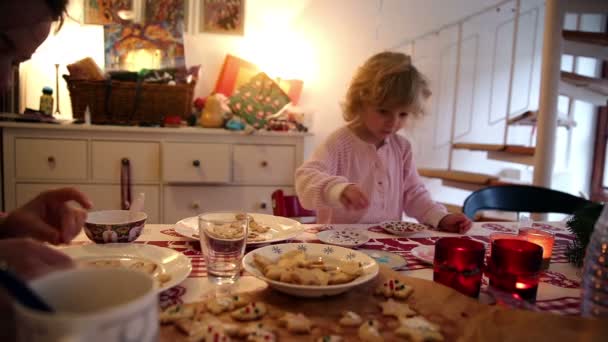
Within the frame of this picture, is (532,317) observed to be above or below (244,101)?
below

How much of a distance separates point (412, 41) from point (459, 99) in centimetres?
59

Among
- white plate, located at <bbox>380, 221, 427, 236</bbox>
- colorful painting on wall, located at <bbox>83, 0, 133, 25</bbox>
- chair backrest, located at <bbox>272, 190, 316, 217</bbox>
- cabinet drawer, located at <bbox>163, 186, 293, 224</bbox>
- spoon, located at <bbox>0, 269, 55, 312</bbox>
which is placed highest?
colorful painting on wall, located at <bbox>83, 0, 133, 25</bbox>

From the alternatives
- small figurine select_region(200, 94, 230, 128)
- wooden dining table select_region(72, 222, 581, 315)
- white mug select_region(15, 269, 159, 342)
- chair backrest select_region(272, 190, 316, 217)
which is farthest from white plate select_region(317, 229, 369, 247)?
small figurine select_region(200, 94, 230, 128)

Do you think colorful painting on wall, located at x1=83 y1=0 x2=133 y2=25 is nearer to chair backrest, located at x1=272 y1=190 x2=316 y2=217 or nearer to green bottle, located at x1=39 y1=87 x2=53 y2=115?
green bottle, located at x1=39 y1=87 x2=53 y2=115

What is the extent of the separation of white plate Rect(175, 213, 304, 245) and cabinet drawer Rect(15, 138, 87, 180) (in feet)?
4.26

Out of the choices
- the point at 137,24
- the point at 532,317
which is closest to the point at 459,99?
the point at 137,24

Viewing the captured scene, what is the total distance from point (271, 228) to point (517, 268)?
53 cm

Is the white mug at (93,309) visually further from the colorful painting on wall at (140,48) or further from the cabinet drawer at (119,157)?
the colorful painting on wall at (140,48)

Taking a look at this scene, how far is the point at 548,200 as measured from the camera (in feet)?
4.96

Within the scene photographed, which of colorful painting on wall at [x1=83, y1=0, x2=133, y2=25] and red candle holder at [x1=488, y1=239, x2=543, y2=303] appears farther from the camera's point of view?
colorful painting on wall at [x1=83, y1=0, x2=133, y2=25]

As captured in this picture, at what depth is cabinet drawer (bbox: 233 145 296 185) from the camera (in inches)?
83.6

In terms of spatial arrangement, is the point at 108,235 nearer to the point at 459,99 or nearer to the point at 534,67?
the point at 459,99

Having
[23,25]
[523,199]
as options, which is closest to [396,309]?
[23,25]

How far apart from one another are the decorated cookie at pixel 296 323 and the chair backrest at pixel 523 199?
1123 mm
